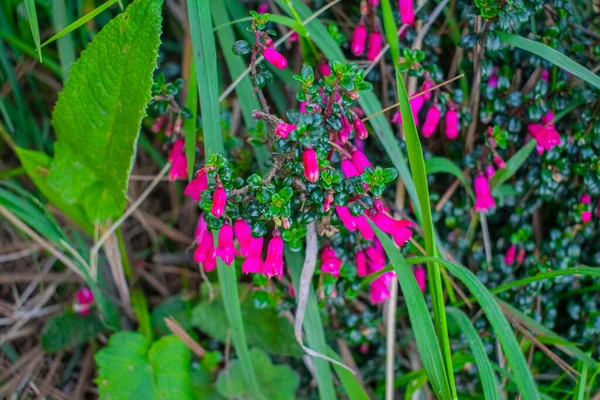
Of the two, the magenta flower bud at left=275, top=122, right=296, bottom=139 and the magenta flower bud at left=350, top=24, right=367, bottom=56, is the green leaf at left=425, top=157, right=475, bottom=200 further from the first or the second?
the magenta flower bud at left=275, top=122, right=296, bottom=139

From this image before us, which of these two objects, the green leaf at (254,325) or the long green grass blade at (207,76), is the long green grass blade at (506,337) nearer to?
the long green grass blade at (207,76)

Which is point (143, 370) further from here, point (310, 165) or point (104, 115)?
point (310, 165)

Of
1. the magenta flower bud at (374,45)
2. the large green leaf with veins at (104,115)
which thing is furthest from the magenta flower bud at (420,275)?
the large green leaf with veins at (104,115)

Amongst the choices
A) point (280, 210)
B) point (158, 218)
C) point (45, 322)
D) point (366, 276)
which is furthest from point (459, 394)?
point (45, 322)

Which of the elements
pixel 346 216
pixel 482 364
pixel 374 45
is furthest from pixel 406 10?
pixel 482 364

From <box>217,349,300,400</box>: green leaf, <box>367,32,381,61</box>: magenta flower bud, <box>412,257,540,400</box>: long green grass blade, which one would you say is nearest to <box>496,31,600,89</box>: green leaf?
<box>367,32,381,61</box>: magenta flower bud

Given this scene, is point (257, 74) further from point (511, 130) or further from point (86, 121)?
point (511, 130)
